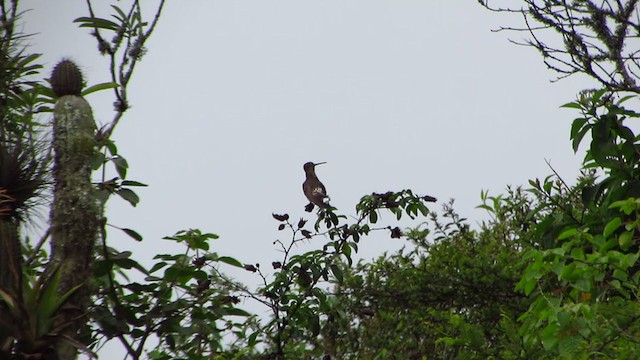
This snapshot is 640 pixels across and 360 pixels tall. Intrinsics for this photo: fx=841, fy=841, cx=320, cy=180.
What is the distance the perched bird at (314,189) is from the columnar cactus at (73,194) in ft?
4.66

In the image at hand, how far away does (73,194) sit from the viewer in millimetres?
3543

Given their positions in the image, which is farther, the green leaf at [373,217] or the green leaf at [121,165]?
the green leaf at [373,217]

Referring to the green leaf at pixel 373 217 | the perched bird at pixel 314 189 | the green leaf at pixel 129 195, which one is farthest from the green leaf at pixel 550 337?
the green leaf at pixel 129 195

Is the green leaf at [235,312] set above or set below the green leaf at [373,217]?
below

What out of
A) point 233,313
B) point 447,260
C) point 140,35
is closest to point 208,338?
point 233,313

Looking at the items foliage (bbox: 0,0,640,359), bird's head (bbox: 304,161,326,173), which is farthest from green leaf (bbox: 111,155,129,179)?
bird's head (bbox: 304,161,326,173)

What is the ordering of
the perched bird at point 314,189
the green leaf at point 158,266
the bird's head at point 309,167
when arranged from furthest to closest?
1. the bird's head at point 309,167
2. the perched bird at point 314,189
3. the green leaf at point 158,266

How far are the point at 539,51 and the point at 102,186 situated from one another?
8.77 ft

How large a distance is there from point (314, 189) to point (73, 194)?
1.65 metres

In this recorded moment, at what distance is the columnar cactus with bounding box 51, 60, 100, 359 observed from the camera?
11.3ft

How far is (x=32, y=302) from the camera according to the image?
325 cm

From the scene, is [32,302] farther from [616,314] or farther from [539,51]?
[539,51]

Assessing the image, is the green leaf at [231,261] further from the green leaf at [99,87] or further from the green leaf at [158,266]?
the green leaf at [99,87]

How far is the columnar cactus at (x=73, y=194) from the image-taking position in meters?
3.46
